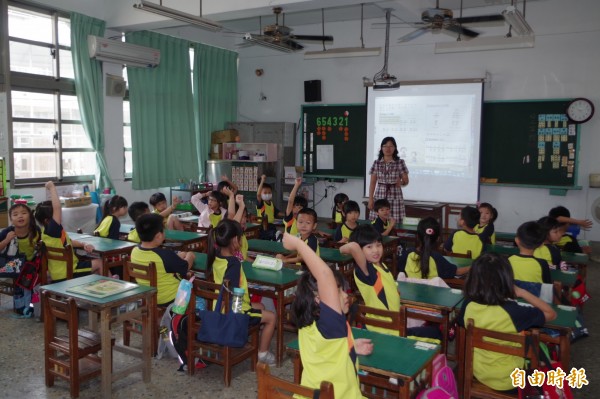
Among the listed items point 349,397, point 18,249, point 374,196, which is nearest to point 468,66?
point 374,196

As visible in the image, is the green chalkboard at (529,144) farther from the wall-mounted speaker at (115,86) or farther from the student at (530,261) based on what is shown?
the wall-mounted speaker at (115,86)

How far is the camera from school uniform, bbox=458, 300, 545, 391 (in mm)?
2404

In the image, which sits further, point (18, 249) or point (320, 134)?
point (320, 134)

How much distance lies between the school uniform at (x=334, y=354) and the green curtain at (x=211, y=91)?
25.5ft

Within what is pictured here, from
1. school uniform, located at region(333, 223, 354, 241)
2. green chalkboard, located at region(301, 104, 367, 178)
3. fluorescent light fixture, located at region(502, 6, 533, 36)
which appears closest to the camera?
fluorescent light fixture, located at region(502, 6, 533, 36)

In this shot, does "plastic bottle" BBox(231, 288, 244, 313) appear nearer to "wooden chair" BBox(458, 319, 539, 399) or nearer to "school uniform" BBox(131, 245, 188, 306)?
"school uniform" BBox(131, 245, 188, 306)

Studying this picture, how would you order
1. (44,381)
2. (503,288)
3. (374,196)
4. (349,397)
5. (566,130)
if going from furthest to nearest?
(566,130) → (374,196) → (44,381) → (503,288) → (349,397)

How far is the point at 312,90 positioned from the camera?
9.33 metres

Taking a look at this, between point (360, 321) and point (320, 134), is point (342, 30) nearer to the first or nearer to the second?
point (320, 134)

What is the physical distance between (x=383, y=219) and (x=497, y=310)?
116 inches

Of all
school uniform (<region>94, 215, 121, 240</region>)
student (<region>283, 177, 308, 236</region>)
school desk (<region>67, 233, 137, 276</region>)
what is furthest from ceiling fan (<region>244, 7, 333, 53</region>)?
school desk (<region>67, 233, 137, 276</region>)

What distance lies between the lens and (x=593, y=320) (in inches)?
175

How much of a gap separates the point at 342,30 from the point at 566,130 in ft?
13.4

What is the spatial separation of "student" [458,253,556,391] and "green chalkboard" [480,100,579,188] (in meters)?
5.84
